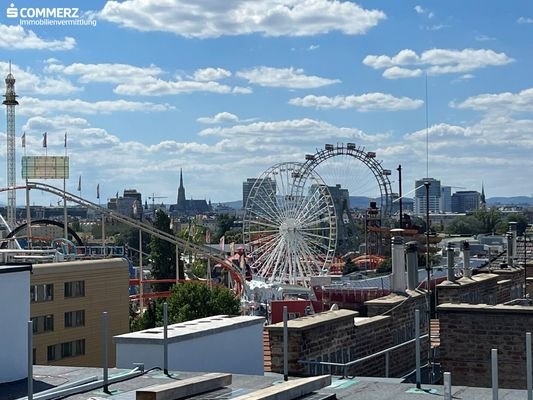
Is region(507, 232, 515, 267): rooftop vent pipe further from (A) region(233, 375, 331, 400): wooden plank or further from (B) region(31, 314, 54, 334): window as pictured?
(B) region(31, 314, 54, 334): window

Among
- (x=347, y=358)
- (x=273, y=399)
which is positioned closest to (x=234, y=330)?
(x=347, y=358)

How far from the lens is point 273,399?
29.1 ft

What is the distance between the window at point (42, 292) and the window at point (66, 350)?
92.6 inches

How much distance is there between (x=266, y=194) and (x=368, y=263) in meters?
13.5

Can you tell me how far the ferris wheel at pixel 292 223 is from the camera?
69438mm

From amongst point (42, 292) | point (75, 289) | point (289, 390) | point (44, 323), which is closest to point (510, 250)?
point (289, 390)

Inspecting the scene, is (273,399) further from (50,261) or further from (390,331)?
(50,261)

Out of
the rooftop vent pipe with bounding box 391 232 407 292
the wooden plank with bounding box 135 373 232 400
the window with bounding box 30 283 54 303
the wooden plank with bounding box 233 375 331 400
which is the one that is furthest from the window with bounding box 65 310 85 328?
the wooden plank with bounding box 233 375 331 400

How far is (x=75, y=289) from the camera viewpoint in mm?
42969

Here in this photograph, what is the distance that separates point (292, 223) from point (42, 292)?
31.7m

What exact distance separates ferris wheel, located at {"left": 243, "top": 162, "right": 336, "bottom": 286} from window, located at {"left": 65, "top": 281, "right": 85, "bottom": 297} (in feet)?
92.9

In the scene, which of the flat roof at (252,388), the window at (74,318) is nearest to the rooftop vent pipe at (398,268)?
the flat roof at (252,388)

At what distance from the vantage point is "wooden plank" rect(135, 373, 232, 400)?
29.3ft

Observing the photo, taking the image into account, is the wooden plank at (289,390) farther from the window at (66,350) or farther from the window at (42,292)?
the window at (66,350)
